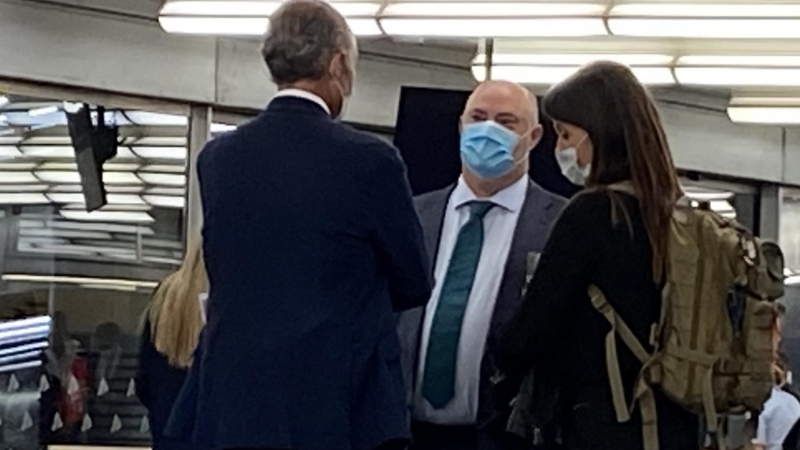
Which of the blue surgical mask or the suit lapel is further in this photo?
the blue surgical mask

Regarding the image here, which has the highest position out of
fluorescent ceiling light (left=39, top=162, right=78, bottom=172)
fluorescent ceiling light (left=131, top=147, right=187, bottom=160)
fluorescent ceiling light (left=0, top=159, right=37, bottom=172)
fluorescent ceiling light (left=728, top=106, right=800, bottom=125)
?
fluorescent ceiling light (left=728, top=106, right=800, bottom=125)

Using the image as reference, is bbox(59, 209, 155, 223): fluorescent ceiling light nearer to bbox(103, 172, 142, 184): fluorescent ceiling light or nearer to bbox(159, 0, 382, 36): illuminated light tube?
bbox(103, 172, 142, 184): fluorescent ceiling light

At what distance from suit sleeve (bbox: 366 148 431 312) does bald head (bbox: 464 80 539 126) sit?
3.27ft

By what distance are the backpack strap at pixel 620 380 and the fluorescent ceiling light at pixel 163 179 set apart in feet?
16.0

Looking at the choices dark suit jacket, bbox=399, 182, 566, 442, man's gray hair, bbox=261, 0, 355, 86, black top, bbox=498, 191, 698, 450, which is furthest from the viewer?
dark suit jacket, bbox=399, 182, 566, 442

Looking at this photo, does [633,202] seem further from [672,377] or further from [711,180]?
[711,180]

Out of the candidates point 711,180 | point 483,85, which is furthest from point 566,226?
point 711,180

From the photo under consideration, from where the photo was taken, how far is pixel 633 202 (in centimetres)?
327

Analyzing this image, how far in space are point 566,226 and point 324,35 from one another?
2.07ft

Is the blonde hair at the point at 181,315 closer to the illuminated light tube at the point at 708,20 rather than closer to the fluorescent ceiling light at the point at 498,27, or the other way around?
the fluorescent ceiling light at the point at 498,27

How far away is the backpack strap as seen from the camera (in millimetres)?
3211

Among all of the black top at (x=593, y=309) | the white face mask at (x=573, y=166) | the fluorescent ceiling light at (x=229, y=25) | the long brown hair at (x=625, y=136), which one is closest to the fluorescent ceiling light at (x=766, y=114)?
the fluorescent ceiling light at (x=229, y=25)

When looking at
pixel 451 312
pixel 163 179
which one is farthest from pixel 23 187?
pixel 451 312

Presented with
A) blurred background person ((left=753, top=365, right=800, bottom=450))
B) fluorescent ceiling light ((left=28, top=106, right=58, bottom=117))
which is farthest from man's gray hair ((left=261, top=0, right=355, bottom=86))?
blurred background person ((left=753, top=365, right=800, bottom=450))
